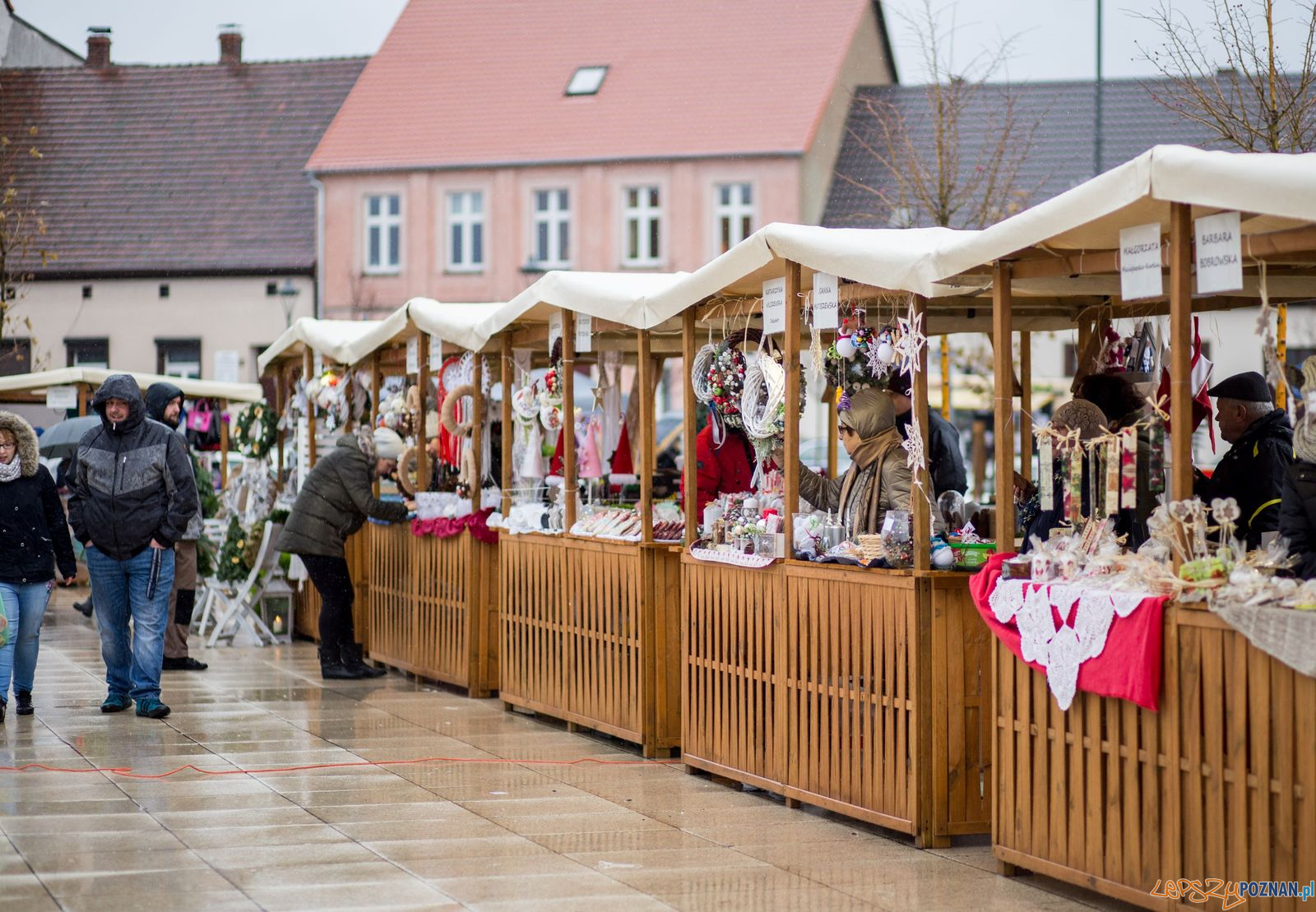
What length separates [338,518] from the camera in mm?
12211

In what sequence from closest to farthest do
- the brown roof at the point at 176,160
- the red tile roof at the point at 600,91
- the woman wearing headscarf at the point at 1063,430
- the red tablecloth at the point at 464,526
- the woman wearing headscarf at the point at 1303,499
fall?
the woman wearing headscarf at the point at 1303,499, the woman wearing headscarf at the point at 1063,430, the red tablecloth at the point at 464,526, the red tile roof at the point at 600,91, the brown roof at the point at 176,160

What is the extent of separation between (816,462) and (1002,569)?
22.0 metres

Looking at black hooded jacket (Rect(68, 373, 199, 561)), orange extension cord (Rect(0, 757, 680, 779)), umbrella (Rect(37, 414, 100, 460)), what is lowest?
orange extension cord (Rect(0, 757, 680, 779))

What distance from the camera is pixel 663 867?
6512 millimetres

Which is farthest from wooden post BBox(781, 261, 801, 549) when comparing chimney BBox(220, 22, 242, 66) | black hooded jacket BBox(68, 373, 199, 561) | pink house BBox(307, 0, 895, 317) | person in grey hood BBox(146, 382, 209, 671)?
chimney BBox(220, 22, 242, 66)

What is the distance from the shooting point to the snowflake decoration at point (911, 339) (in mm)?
7098

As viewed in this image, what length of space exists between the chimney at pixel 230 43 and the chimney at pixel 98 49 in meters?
2.65

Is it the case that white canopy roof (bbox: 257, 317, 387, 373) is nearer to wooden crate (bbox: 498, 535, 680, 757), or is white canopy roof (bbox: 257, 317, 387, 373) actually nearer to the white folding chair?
the white folding chair

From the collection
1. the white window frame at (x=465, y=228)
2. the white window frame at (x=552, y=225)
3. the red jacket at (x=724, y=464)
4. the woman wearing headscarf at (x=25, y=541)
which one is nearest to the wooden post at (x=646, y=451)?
the red jacket at (x=724, y=464)

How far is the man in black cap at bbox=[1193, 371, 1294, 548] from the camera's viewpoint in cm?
757

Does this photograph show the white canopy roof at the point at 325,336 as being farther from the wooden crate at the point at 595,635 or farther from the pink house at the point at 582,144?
the pink house at the point at 582,144

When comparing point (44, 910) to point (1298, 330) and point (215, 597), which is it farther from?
point (1298, 330)

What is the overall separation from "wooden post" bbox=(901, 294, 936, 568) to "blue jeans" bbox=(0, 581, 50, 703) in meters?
5.32

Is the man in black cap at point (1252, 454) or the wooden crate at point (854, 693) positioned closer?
the wooden crate at point (854, 693)
